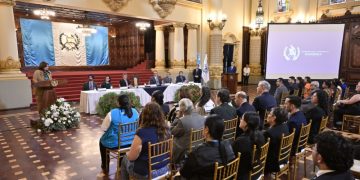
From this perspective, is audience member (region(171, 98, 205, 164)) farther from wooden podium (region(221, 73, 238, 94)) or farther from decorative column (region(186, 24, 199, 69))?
decorative column (region(186, 24, 199, 69))

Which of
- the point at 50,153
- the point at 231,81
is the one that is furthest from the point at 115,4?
the point at 50,153

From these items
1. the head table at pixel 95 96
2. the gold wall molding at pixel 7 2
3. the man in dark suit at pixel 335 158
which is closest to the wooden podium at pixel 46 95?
the head table at pixel 95 96

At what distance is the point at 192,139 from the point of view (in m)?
2.90

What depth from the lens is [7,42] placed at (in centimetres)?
759

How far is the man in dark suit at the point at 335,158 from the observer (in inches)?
54.7

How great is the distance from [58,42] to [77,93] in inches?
188

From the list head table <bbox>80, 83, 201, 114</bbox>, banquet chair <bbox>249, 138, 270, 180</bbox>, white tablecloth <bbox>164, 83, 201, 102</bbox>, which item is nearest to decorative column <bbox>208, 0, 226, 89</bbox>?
white tablecloth <bbox>164, 83, 201, 102</bbox>

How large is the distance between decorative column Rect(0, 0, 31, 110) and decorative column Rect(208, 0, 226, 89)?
8.72m

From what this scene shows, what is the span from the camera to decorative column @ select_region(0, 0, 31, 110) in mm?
7504

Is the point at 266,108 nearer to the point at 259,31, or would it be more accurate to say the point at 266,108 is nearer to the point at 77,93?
the point at 77,93

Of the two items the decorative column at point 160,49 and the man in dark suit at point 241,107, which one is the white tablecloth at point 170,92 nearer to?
the decorative column at point 160,49

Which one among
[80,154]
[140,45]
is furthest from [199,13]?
[80,154]

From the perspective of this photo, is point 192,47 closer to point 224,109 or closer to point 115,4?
point 115,4

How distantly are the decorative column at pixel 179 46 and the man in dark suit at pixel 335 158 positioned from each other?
444 inches
